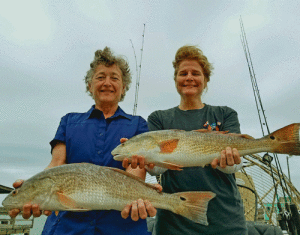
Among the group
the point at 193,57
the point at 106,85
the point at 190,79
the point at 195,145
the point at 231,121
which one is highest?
the point at 193,57

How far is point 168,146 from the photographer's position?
3.03 meters

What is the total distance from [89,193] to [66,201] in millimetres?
229

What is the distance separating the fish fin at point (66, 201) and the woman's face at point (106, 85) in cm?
140

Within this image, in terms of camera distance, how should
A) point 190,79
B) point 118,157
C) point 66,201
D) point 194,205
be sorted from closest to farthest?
point 66,201 → point 194,205 → point 118,157 → point 190,79

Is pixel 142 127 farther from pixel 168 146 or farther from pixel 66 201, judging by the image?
pixel 66 201

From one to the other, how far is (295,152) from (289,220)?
→ 3.30m

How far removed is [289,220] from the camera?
5262mm

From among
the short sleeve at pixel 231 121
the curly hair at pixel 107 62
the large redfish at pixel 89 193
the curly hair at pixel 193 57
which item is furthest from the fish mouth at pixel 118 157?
the curly hair at pixel 193 57

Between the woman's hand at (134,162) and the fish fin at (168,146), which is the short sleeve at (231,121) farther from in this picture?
the woman's hand at (134,162)

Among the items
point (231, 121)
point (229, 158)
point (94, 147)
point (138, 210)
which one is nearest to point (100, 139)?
point (94, 147)

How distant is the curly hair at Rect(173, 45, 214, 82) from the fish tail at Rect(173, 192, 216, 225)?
2.21 m

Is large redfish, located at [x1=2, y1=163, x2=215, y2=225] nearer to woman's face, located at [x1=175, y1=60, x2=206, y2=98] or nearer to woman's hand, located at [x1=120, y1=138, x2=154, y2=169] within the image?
woman's hand, located at [x1=120, y1=138, x2=154, y2=169]

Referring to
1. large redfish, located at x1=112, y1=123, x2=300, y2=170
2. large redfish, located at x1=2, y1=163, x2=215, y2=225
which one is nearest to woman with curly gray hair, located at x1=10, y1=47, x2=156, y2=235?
large redfish, located at x1=2, y1=163, x2=215, y2=225

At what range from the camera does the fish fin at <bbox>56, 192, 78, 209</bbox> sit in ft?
7.81
